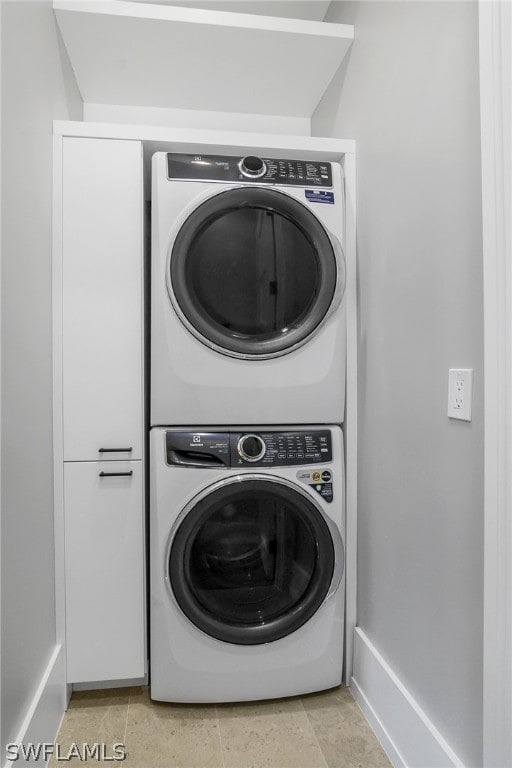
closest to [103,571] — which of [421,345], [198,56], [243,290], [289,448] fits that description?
[289,448]

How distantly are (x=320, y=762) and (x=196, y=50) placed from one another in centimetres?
239

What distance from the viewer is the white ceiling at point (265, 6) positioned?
1915 mm

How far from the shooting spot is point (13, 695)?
3.86ft

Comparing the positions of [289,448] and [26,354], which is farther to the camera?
[289,448]

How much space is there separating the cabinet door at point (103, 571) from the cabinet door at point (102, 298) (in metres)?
0.10

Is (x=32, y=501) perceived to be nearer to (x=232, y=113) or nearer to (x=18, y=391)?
(x=18, y=391)

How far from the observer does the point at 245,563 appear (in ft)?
5.32

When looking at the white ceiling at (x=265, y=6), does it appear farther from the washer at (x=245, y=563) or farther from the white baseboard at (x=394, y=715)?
the white baseboard at (x=394, y=715)

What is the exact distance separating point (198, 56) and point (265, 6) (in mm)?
383

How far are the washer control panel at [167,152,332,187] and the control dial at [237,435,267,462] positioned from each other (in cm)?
85

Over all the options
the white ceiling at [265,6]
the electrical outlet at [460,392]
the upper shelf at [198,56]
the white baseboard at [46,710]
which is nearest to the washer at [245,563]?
the white baseboard at [46,710]

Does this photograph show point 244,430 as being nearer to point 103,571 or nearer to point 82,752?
point 103,571

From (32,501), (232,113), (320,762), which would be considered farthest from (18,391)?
(232,113)

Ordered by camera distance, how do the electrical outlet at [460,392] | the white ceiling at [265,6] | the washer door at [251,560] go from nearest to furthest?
the electrical outlet at [460,392] < the washer door at [251,560] < the white ceiling at [265,6]
